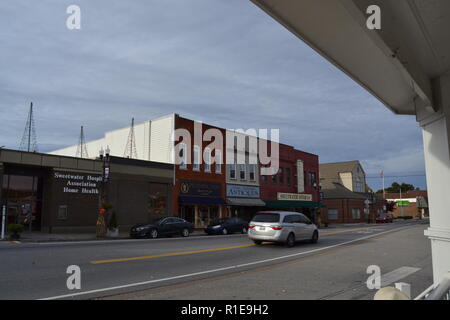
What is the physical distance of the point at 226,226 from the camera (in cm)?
2808

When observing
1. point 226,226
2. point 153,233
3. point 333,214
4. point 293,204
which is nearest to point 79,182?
point 153,233

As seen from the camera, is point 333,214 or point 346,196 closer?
point 333,214

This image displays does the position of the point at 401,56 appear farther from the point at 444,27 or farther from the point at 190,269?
the point at 190,269

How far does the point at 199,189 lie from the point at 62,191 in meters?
12.5

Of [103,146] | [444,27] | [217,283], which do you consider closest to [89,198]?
[103,146]

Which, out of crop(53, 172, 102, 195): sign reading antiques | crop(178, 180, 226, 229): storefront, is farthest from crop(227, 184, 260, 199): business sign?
crop(53, 172, 102, 195): sign reading antiques

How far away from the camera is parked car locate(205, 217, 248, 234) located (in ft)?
90.7

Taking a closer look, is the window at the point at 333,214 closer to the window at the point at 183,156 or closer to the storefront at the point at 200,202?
the storefront at the point at 200,202

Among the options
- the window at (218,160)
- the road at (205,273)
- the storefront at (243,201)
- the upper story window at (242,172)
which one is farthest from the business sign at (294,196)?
the road at (205,273)

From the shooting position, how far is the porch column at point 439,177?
22.4 ft

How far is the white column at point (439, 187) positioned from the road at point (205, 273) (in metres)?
1.50

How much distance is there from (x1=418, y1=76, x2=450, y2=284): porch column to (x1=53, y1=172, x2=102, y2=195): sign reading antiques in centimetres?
2318

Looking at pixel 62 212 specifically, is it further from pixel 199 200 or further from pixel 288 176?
pixel 288 176

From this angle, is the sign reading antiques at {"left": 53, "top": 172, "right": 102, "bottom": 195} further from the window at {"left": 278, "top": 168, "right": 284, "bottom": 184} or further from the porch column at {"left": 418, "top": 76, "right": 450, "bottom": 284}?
the window at {"left": 278, "top": 168, "right": 284, "bottom": 184}
